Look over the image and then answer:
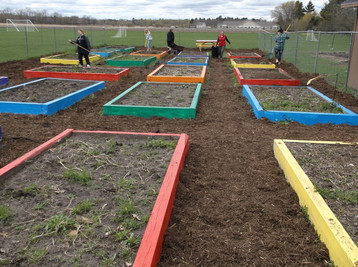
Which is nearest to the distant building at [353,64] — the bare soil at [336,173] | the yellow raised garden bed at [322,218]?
the bare soil at [336,173]

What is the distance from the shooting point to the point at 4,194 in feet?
11.6

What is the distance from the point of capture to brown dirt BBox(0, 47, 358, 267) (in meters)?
2.95

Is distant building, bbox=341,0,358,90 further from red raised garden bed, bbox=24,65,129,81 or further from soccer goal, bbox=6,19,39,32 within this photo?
soccer goal, bbox=6,19,39,32

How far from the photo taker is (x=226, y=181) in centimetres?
431

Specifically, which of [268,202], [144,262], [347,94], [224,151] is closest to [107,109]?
[224,151]

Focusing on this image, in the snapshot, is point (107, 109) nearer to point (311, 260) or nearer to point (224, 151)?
point (224, 151)

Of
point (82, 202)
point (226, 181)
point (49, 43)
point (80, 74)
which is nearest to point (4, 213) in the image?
point (82, 202)

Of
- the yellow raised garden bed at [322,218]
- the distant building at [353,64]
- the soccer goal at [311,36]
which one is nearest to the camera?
the yellow raised garden bed at [322,218]

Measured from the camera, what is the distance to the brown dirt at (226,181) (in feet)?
9.68

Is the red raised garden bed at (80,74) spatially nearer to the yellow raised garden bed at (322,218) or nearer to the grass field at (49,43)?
the grass field at (49,43)

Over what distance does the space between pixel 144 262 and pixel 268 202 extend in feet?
6.19

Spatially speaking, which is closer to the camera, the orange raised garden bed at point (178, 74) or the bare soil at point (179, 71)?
the orange raised garden bed at point (178, 74)

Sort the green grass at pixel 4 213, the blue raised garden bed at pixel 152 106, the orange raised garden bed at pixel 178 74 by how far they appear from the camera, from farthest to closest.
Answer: the orange raised garden bed at pixel 178 74
the blue raised garden bed at pixel 152 106
the green grass at pixel 4 213

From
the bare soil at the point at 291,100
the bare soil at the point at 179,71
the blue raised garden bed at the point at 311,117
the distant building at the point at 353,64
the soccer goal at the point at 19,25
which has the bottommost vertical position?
the blue raised garden bed at the point at 311,117
